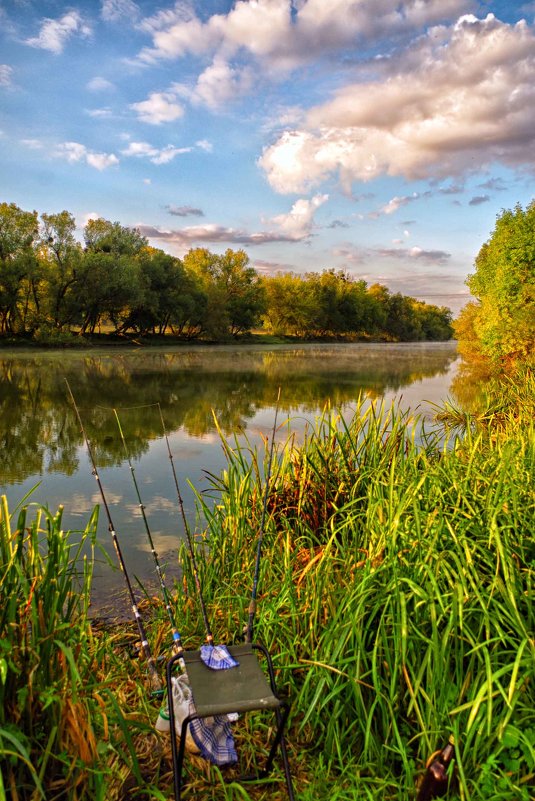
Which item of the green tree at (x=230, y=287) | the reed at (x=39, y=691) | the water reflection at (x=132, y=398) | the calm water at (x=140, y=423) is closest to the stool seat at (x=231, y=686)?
the reed at (x=39, y=691)

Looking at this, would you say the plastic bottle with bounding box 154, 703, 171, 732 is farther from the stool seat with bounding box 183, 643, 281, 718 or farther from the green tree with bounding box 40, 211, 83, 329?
the green tree with bounding box 40, 211, 83, 329

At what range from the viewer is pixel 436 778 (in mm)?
2238

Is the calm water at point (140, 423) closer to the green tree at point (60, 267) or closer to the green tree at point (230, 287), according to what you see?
the green tree at point (60, 267)

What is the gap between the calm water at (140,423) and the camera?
7.66 meters

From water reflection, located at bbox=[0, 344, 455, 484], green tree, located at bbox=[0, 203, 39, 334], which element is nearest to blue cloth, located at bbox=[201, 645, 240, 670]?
water reflection, located at bbox=[0, 344, 455, 484]

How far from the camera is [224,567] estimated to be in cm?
462

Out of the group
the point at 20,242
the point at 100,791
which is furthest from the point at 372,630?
the point at 20,242

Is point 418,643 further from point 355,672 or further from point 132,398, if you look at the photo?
point 132,398

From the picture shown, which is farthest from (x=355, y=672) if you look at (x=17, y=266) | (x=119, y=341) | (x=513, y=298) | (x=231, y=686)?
(x=119, y=341)

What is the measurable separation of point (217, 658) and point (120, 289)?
5042cm

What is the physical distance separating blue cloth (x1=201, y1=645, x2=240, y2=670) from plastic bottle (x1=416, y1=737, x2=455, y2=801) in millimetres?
892

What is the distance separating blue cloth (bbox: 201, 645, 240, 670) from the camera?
2.33 metres

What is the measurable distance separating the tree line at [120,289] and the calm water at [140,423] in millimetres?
15799

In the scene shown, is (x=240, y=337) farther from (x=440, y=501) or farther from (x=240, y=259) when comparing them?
(x=440, y=501)
